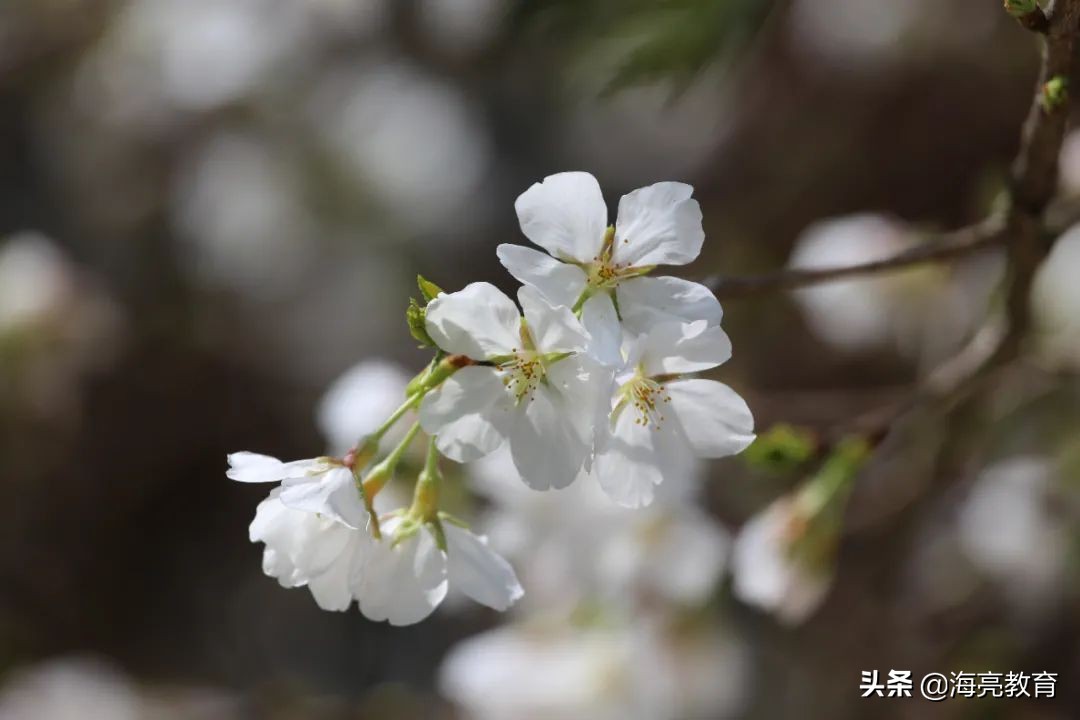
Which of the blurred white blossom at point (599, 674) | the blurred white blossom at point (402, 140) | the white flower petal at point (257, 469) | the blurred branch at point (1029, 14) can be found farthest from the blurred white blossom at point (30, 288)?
the blurred branch at point (1029, 14)

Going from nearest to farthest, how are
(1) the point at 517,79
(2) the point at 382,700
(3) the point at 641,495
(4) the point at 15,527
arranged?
(3) the point at 641,495 < (2) the point at 382,700 < (4) the point at 15,527 < (1) the point at 517,79

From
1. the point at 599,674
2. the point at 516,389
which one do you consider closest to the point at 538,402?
the point at 516,389

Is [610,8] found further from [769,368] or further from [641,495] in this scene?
[769,368]

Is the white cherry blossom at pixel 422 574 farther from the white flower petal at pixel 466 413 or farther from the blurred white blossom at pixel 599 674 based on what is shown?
the blurred white blossom at pixel 599 674

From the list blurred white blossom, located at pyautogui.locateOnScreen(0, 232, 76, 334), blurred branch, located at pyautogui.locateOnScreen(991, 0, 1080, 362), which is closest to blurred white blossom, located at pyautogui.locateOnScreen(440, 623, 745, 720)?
blurred branch, located at pyautogui.locateOnScreen(991, 0, 1080, 362)

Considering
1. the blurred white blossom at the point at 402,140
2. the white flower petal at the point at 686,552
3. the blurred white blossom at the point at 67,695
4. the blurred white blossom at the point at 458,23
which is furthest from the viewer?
the blurred white blossom at the point at 402,140

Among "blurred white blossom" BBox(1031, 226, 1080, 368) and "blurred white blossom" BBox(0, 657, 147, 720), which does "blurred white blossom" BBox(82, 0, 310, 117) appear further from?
"blurred white blossom" BBox(1031, 226, 1080, 368)

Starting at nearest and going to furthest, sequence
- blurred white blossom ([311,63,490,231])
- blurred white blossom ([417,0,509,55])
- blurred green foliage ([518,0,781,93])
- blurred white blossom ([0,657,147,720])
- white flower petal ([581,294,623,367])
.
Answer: white flower petal ([581,294,623,367]), blurred green foliage ([518,0,781,93]), blurred white blossom ([417,0,509,55]), blurred white blossom ([0,657,147,720]), blurred white blossom ([311,63,490,231])

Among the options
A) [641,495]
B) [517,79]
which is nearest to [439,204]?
[517,79]
